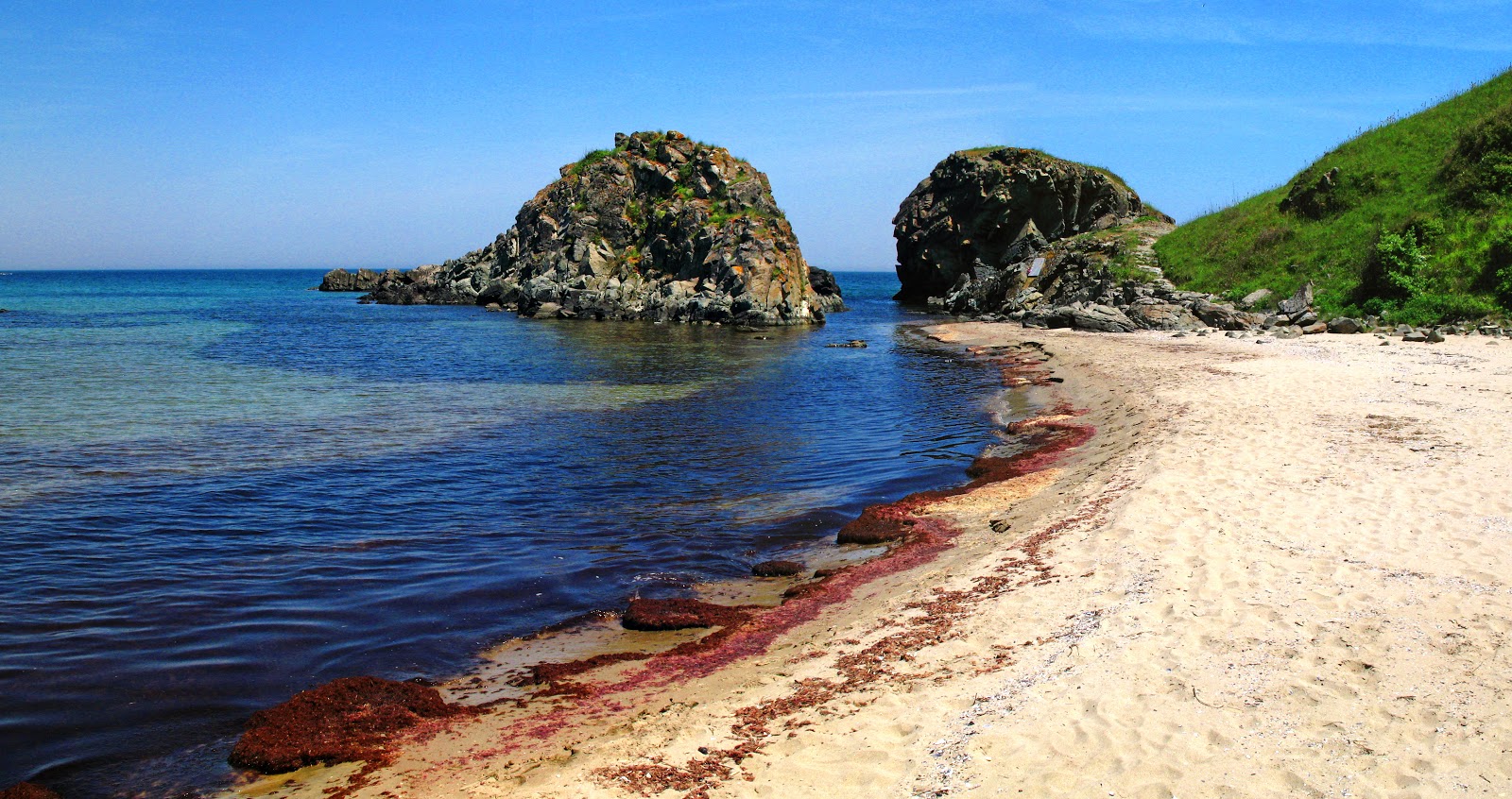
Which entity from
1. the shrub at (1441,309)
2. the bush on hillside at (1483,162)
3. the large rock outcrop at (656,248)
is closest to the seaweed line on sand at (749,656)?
the shrub at (1441,309)

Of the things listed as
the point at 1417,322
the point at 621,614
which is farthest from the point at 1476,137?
the point at 621,614

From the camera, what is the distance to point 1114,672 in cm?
631

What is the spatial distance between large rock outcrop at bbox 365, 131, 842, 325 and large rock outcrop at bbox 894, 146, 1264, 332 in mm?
10265

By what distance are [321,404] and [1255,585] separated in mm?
22691

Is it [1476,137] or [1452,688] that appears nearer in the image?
[1452,688]

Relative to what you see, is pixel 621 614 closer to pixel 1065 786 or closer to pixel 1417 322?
pixel 1065 786

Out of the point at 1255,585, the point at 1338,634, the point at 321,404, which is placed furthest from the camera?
the point at 321,404

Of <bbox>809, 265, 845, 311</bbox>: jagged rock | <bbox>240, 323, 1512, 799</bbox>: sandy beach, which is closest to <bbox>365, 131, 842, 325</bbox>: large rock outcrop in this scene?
<bbox>809, 265, 845, 311</bbox>: jagged rock

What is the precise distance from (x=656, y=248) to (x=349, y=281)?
2210 inches

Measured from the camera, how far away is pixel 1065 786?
5.00 meters

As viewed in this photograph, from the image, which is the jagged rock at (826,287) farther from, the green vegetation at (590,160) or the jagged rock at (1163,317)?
the jagged rock at (1163,317)

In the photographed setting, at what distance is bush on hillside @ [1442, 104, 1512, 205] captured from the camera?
3262 centimetres

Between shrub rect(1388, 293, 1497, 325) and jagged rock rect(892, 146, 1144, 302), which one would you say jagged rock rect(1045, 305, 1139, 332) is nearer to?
shrub rect(1388, 293, 1497, 325)

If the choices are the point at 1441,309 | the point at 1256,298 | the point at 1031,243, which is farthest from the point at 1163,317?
the point at 1031,243
